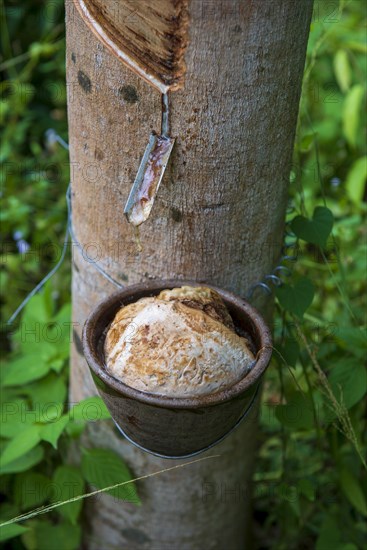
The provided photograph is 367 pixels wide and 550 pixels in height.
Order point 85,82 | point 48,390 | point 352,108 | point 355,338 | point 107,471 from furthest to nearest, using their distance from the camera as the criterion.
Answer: point 352,108 < point 48,390 < point 355,338 < point 107,471 < point 85,82

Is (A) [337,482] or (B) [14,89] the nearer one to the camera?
(A) [337,482]

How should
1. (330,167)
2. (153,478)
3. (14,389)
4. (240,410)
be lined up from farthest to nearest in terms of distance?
(330,167), (14,389), (153,478), (240,410)

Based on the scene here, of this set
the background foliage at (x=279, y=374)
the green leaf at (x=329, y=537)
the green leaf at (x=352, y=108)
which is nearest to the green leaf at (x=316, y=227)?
the background foliage at (x=279, y=374)

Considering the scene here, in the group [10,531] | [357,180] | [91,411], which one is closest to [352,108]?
[357,180]

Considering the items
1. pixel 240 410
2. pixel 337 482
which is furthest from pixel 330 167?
pixel 240 410

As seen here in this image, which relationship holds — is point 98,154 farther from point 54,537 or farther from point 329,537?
point 329,537

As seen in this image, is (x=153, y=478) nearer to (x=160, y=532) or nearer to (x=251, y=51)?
(x=160, y=532)

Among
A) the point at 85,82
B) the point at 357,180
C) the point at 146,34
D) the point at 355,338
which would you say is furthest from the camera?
the point at 357,180

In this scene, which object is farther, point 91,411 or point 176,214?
point 91,411
